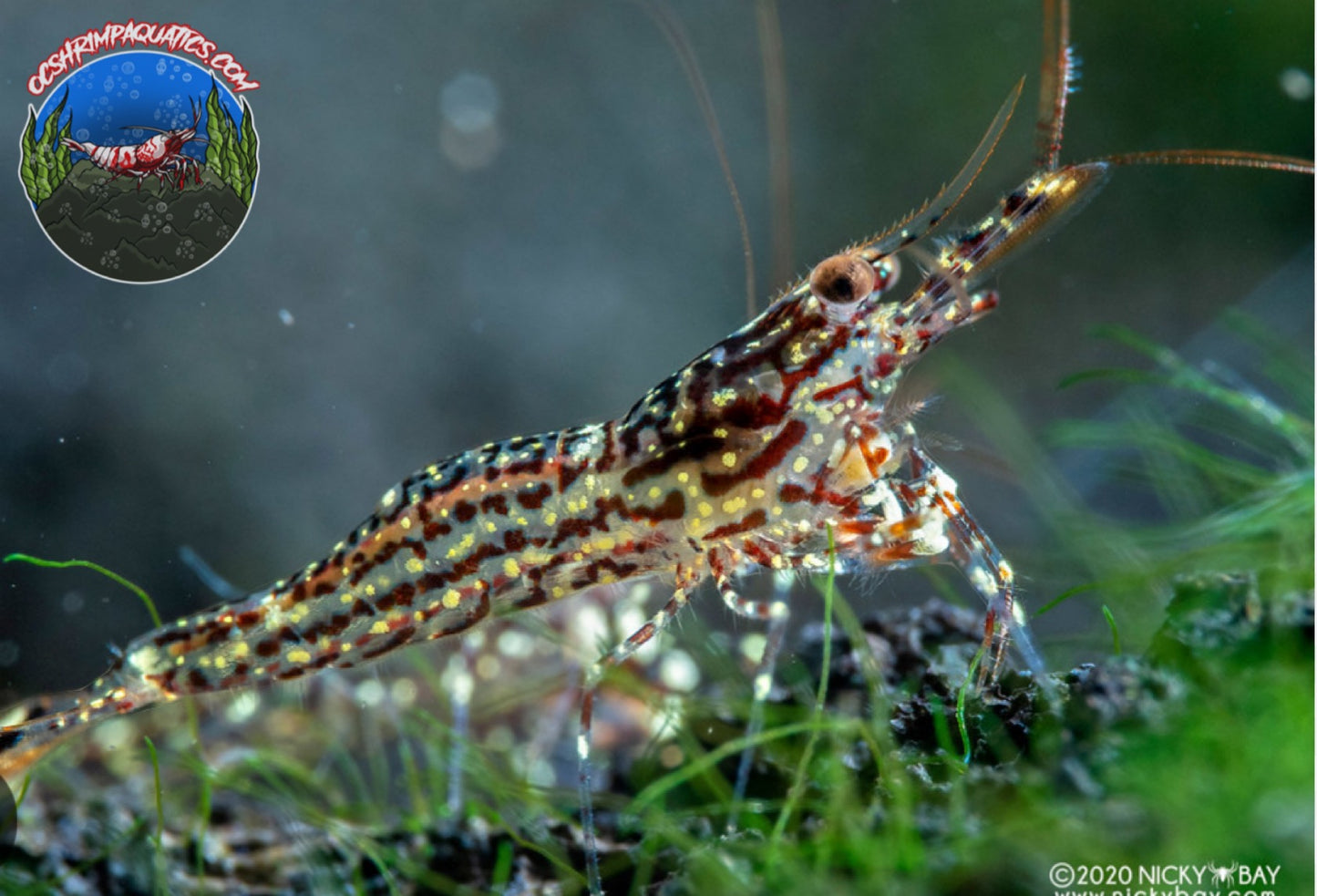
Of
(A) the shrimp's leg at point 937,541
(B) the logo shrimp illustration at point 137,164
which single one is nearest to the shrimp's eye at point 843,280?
(A) the shrimp's leg at point 937,541

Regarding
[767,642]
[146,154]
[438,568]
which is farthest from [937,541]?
[146,154]

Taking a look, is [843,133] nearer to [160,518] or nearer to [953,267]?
[953,267]

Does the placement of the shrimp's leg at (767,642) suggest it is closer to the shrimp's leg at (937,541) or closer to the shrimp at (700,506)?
the shrimp at (700,506)

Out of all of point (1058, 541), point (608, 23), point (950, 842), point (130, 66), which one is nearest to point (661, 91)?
point (608, 23)

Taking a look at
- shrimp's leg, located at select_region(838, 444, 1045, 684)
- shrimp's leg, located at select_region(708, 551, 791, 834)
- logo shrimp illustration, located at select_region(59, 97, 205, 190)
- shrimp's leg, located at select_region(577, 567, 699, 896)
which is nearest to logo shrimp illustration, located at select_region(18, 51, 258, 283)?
logo shrimp illustration, located at select_region(59, 97, 205, 190)

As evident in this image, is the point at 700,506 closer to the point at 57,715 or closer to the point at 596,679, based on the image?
the point at 596,679
